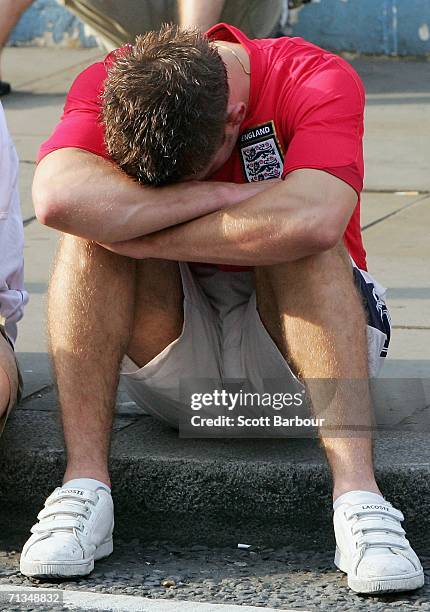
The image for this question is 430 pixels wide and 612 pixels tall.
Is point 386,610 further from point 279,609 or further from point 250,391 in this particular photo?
point 250,391

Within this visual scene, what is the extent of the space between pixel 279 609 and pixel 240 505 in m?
0.46

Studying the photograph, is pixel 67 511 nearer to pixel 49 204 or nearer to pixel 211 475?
pixel 211 475

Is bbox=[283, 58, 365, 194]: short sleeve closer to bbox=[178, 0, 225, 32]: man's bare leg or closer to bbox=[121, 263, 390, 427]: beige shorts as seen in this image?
bbox=[121, 263, 390, 427]: beige shorts

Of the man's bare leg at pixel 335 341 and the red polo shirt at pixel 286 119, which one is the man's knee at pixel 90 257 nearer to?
the red polo shirt at pixel 286 119

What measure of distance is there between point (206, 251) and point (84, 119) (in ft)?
1.50

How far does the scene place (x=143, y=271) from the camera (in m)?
3.19

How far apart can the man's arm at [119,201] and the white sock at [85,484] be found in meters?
0.58

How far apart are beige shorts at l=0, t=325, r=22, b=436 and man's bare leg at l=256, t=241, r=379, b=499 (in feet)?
2.42

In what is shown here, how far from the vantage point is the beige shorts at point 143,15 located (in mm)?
4336

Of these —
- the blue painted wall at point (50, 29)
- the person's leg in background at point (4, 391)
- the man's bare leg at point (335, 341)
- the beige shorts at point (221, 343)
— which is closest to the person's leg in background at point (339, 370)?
the man's bare leg at point (335, 341)

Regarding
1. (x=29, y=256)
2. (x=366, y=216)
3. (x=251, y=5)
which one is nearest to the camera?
(x=251, y=5)

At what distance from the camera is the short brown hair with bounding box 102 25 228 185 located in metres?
2.84

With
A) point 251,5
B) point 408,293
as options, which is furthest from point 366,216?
point 251,5

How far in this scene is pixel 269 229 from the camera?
2947mm
